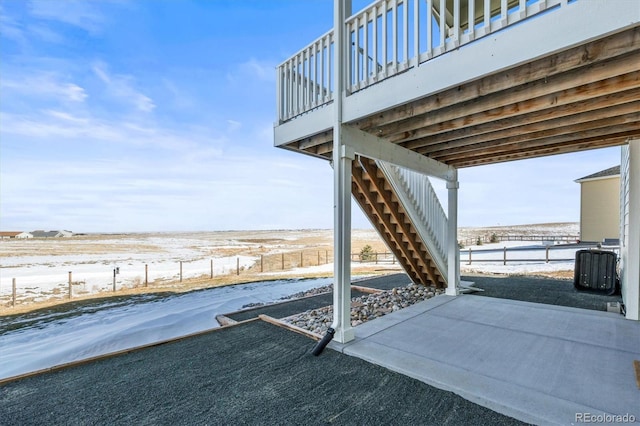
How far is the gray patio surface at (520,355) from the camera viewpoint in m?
1.83

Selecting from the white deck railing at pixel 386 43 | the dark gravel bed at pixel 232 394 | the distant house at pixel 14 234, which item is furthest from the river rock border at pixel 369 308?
the distant house at pixel 14 234

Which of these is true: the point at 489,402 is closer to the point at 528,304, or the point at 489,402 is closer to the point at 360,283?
the point at 528,304

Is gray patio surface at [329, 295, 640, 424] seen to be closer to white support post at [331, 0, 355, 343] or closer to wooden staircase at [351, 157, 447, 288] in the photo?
white support post at [331, 0, 355, 343]

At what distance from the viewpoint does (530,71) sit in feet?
6.61

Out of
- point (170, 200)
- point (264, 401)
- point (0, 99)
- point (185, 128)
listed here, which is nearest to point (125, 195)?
point (170, 200)

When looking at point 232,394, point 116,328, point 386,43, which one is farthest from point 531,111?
point 116,328

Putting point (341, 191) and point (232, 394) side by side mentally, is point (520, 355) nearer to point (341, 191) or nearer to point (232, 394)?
point (341, 191)

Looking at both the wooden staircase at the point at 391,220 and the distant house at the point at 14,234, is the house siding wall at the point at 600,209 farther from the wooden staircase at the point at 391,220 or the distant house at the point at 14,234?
the distant house at the point at 14,234

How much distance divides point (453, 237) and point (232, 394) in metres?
4.21

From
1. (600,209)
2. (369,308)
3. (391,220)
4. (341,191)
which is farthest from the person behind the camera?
(600,209)

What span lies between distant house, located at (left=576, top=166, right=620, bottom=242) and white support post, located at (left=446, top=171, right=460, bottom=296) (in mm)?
6439

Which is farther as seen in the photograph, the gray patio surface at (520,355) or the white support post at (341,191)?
the white support post at (341,191)

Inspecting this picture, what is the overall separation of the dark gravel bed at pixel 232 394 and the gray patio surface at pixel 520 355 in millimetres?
175

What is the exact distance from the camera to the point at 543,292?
16.4 ft
